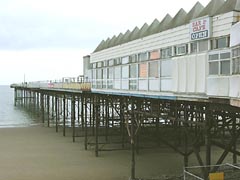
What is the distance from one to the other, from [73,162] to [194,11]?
9.27 m

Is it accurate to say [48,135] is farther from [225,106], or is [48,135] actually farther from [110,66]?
[225,106]

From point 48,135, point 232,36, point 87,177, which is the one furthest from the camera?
point 48,135

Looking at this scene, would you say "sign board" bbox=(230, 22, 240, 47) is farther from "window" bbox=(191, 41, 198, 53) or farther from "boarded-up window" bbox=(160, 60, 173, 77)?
"boarded-up window" bbox=(160, 60, 173, 77)

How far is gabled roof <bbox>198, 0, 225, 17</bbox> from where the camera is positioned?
10.4 metres

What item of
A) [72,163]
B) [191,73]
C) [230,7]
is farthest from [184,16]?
[72,163]

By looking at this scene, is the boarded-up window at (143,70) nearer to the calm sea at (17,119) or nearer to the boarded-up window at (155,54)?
the boarded-up window at (155,54)

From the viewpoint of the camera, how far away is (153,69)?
532 inches

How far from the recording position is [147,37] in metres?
14.4

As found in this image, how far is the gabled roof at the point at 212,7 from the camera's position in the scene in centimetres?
1035

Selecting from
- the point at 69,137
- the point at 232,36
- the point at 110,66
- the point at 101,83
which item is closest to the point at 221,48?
the point at 232,36

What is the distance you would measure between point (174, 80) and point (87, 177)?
5736mm

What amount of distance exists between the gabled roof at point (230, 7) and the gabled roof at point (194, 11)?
5.61 ft

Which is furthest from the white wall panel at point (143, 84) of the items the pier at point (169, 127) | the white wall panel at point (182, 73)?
the white wall panel at point (182, 73)

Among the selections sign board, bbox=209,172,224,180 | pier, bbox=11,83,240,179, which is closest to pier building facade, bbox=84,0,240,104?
pier, bbox=11,83,240,179
